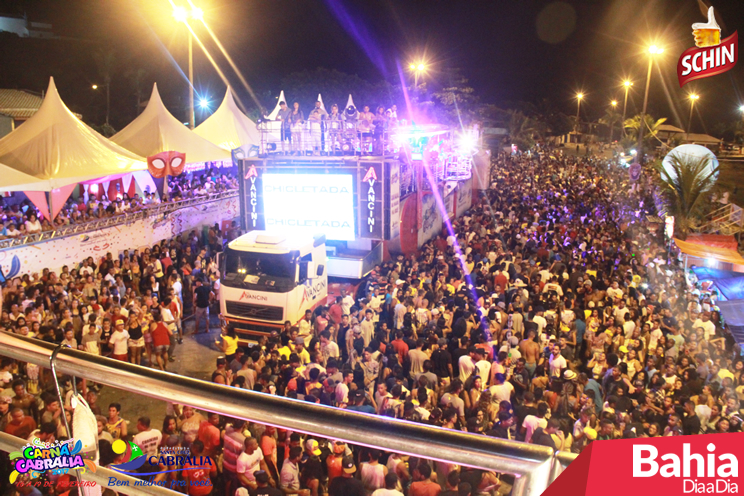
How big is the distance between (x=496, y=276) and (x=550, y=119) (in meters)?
77.8

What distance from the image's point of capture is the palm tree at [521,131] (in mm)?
65875

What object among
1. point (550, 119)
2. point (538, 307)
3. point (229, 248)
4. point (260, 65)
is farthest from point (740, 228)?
point (550, 119)

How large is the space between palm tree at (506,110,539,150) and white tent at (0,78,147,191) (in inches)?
2149

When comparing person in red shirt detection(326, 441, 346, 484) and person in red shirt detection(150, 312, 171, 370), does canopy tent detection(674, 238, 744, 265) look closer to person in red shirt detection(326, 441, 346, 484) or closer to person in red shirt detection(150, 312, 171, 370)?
person in red shirt detection(326, 441, 346, 484)

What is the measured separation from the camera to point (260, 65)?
5994 cm

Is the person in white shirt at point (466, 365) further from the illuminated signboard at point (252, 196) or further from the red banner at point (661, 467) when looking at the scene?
the illuminated signboard at point (252, 196)

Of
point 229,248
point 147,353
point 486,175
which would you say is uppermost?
point 486,175

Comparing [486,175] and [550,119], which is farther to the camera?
[550,119]

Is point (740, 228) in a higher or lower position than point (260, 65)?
lower

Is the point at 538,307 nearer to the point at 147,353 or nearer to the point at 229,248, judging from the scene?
the point at 229,248

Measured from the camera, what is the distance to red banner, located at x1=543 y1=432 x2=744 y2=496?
1.07 meters

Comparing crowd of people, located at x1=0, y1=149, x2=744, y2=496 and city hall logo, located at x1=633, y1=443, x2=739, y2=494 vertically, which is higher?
city hall logo, located at x1=633, y1=443, x2=739, y2=494

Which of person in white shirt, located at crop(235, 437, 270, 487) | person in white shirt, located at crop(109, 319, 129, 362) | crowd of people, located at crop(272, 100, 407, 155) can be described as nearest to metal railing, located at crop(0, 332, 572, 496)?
person in white shirt, located at crop(235, 437, 270, 487)

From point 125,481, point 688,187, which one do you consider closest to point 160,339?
point 125,481
